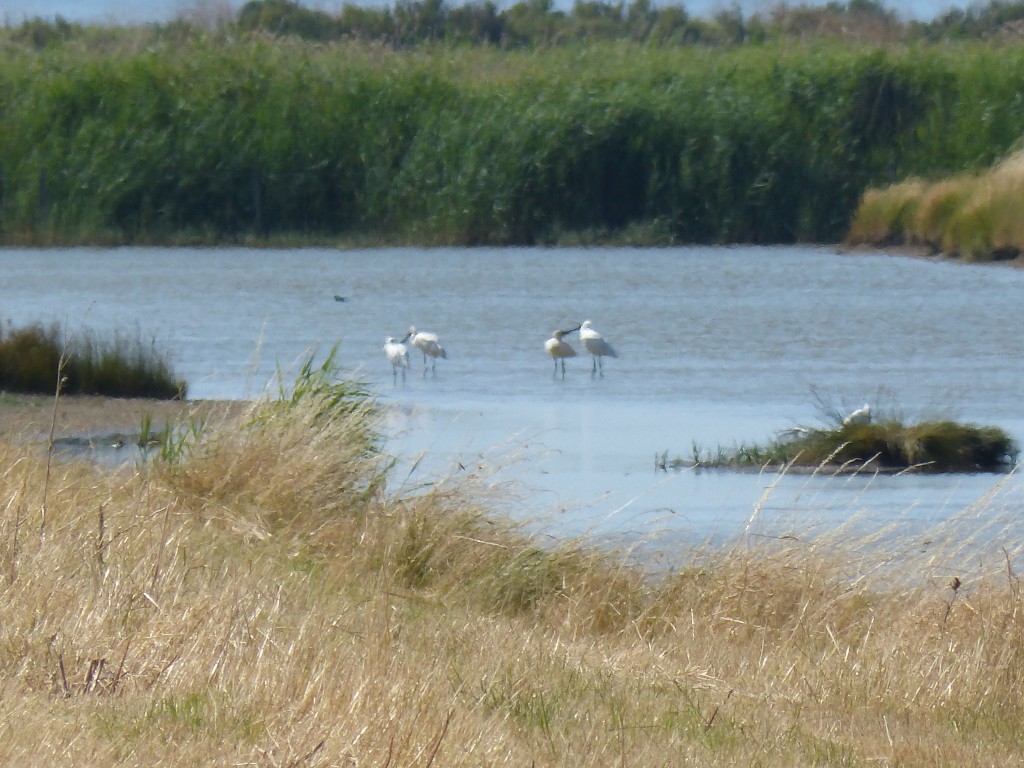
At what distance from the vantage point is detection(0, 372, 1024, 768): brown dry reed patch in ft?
17.3

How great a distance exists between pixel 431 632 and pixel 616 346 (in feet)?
43.1

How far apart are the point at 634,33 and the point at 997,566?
60.5 meters

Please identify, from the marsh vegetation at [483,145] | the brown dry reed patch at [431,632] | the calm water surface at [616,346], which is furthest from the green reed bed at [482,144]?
the brown dry reed patch at [431,632]

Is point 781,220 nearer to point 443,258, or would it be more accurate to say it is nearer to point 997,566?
point 443,258

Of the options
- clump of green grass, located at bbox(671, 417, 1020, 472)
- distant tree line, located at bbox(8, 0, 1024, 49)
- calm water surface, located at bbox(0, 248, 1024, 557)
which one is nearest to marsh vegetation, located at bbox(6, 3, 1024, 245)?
calm water surface, located at bbox(0, 248, 1024, 557)

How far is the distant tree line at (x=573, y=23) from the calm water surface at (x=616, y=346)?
26196 mm

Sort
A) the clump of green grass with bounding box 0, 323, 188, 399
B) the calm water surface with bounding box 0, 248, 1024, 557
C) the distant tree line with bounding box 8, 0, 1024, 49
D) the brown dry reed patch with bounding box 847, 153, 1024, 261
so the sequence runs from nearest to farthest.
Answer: the calm water surface with bounding box 0, 248, 1024, 557, the clump of green grass with bounding box 0, 323, 188, 399, the brown dry reed patch with bounding box 847, 153, 1024, 261, the distant tree line with bounding box 8, 0, 1024, 49

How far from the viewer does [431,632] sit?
23.0 ft

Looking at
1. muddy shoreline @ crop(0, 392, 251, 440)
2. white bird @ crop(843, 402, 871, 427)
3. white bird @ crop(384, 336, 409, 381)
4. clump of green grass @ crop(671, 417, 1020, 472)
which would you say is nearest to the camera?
clump of green grass @ crop(671, 417, 1020, 472)

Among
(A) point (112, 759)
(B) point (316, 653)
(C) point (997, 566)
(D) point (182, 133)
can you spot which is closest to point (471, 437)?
(C) point (997, 566)

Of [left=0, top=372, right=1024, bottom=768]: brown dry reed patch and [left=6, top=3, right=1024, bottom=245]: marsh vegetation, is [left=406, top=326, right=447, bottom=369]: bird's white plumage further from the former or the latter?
[left=6, top=3, right=1024, bottom=245]: marsh vegetation

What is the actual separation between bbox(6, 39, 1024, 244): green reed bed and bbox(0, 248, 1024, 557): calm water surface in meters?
3.33

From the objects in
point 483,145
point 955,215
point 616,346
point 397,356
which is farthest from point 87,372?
point 483,145

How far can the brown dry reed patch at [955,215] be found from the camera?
30.8m
